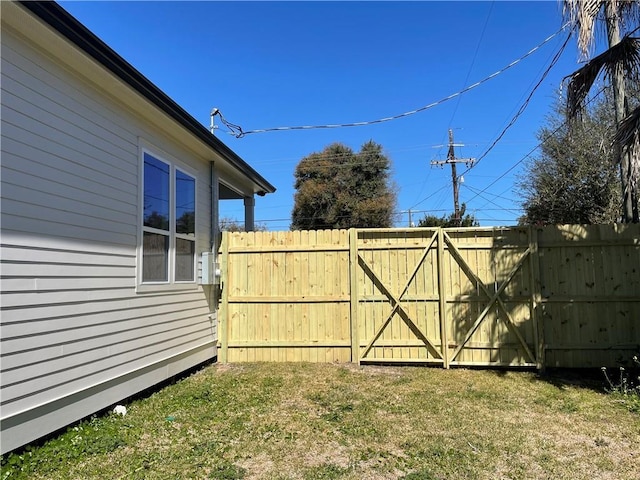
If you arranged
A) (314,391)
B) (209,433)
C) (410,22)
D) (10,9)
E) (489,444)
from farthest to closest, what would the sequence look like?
(410,22) < (314,391) < (209,433) < (489,444) < (10,9)

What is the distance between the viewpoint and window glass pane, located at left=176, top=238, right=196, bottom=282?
524 centimetres

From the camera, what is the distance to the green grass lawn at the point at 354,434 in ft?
9.11

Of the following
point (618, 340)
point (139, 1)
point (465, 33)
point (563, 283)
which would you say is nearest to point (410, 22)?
point (465, 33)

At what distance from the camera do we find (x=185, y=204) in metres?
5.50

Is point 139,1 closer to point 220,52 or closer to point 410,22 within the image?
point 220,52

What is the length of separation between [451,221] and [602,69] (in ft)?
59.4

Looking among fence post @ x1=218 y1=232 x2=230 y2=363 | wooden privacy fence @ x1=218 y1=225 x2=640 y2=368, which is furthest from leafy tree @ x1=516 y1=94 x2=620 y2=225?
fence post @ x1=218 y1=232 x2=230 y2=363

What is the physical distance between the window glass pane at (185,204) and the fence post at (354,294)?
2358 mm

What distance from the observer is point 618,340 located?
525 centimetres

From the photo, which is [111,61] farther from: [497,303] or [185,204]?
[497,303]

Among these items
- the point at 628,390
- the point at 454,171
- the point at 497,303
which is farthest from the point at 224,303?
the point at 454,171

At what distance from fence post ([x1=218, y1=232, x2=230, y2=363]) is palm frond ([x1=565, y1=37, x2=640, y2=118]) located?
16.3ft

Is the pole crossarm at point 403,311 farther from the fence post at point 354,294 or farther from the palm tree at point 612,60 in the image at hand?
the palm tree at point 612,60

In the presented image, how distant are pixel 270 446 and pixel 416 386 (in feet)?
7.48
